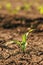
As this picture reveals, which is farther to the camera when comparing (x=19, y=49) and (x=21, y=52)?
(x=19, y=49)

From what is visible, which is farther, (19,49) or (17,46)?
(17,46)

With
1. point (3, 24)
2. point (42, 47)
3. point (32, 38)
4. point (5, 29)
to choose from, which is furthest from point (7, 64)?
point (3, 24)

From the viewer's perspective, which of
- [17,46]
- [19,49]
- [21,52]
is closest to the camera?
[21,52]

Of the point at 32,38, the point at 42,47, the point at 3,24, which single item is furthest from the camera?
the point at 3,24

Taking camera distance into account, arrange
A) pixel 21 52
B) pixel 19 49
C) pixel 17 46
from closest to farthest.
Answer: pixel 21 52
pixel 19 49
pixel 17 46

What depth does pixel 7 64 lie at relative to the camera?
316 centimetres

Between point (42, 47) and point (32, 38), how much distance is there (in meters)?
0.53

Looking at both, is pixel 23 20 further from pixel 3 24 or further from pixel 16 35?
pixel 16 35

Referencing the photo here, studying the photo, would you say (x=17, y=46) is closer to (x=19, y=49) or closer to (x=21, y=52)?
(x=19, y=49)

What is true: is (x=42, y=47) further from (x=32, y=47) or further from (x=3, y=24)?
(x=3, y=24)

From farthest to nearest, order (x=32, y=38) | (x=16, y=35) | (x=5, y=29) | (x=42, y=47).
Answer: (x=5, y=29), (x=16, y=35), (x=32, y=38), (x=42, y=47)

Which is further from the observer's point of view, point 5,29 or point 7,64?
point 5,29

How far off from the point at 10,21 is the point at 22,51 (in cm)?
228

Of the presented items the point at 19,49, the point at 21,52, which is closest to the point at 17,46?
the point at 19,49
